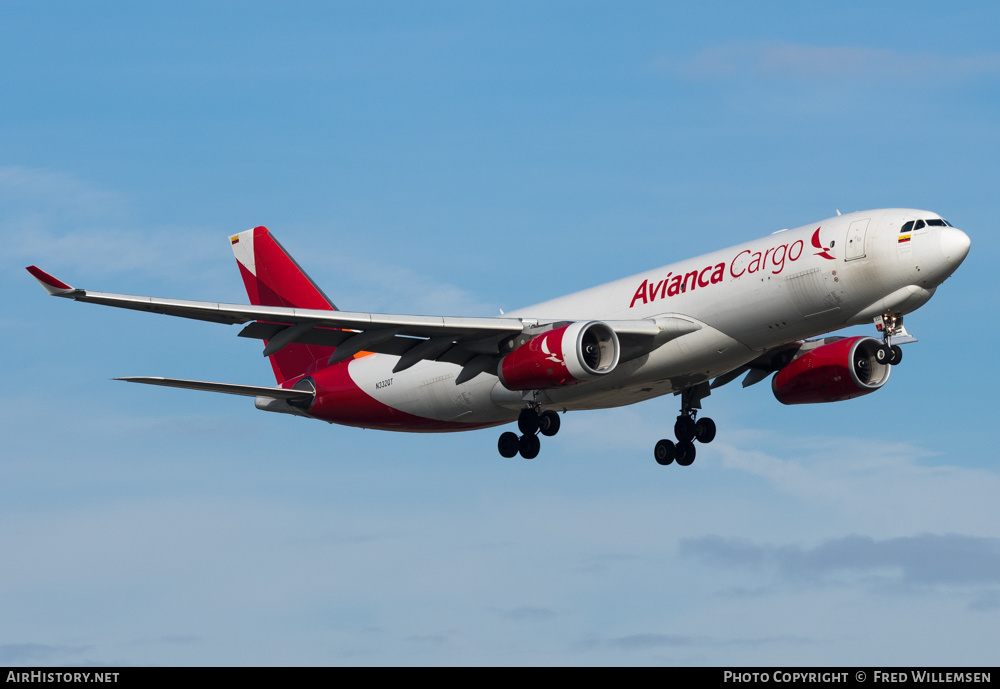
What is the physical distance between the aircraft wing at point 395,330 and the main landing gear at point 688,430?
594cm

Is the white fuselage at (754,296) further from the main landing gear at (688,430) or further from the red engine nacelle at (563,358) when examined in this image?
the main landing gear at (688,430)

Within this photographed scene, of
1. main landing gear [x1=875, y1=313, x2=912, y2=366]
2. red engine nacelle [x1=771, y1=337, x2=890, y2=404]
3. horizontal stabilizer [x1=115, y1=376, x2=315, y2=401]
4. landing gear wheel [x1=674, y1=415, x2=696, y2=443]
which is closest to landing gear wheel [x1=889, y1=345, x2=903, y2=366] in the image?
main landing gear [x1=875, y1=313, x2=912, y2=366]

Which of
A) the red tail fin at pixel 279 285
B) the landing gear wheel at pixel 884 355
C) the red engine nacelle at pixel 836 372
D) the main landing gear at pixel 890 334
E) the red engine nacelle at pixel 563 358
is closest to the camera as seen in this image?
the main landing gear at pixel 890 334

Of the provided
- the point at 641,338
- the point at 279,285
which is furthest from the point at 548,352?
the point at 279,285

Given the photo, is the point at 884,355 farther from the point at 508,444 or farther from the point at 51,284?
the point at 51,284

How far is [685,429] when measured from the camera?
43.7m

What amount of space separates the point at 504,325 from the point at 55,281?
1241 centimetres

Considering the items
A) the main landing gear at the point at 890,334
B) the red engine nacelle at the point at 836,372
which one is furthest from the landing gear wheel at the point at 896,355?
the red engine nacelle at the point at 836,372

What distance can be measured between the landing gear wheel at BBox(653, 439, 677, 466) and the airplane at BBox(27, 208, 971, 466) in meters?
0.04

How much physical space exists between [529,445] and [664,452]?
4940 mm

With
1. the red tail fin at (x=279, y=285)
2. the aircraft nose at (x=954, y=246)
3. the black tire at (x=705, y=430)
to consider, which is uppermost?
the red tail fin at (x=279, y=285)

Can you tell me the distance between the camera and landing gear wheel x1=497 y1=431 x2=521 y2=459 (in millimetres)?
42438

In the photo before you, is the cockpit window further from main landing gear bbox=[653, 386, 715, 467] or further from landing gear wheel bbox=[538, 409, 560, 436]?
landing gear wheel bbox=[538, 409, 560, 436]

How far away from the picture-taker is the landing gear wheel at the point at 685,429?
43.7 metres
